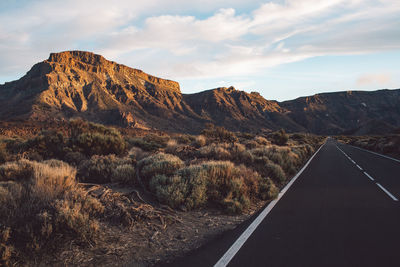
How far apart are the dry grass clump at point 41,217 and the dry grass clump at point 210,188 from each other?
5.65ft

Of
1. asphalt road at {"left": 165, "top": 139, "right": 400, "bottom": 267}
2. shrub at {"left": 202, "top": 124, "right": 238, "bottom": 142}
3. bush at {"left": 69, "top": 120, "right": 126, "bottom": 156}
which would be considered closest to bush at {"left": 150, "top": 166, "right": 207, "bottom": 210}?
asphalt road at {"left": 165, "top": 139, "right": 400, "bottom": 267}

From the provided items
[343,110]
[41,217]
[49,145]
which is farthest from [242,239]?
[343,110]

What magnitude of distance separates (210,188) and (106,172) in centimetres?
330

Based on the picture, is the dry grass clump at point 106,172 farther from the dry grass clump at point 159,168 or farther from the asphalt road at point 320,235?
the asphalt road at point 320,235

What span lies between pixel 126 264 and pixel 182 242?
105 cm

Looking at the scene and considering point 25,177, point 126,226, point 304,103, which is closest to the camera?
point 126,226

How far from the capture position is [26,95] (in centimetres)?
9494

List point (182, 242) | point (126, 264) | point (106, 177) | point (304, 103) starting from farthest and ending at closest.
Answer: point (304, 103) → point (106, 177) → point (182, 242) → point (126, 264)

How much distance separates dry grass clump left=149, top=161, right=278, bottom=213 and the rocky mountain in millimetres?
58073

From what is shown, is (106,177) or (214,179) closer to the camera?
(214,179)

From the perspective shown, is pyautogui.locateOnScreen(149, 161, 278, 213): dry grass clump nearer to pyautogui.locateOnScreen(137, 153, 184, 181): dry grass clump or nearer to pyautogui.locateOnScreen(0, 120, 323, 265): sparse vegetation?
pyautogui.locateOnScreen(0, 120, 323, 265): sparse vegetation

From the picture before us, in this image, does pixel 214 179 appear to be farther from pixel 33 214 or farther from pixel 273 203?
pixel 33 214

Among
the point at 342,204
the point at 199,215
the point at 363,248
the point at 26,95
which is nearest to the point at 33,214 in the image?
the point at 199,215

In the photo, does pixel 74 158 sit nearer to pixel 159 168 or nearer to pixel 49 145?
pixel 49 145
